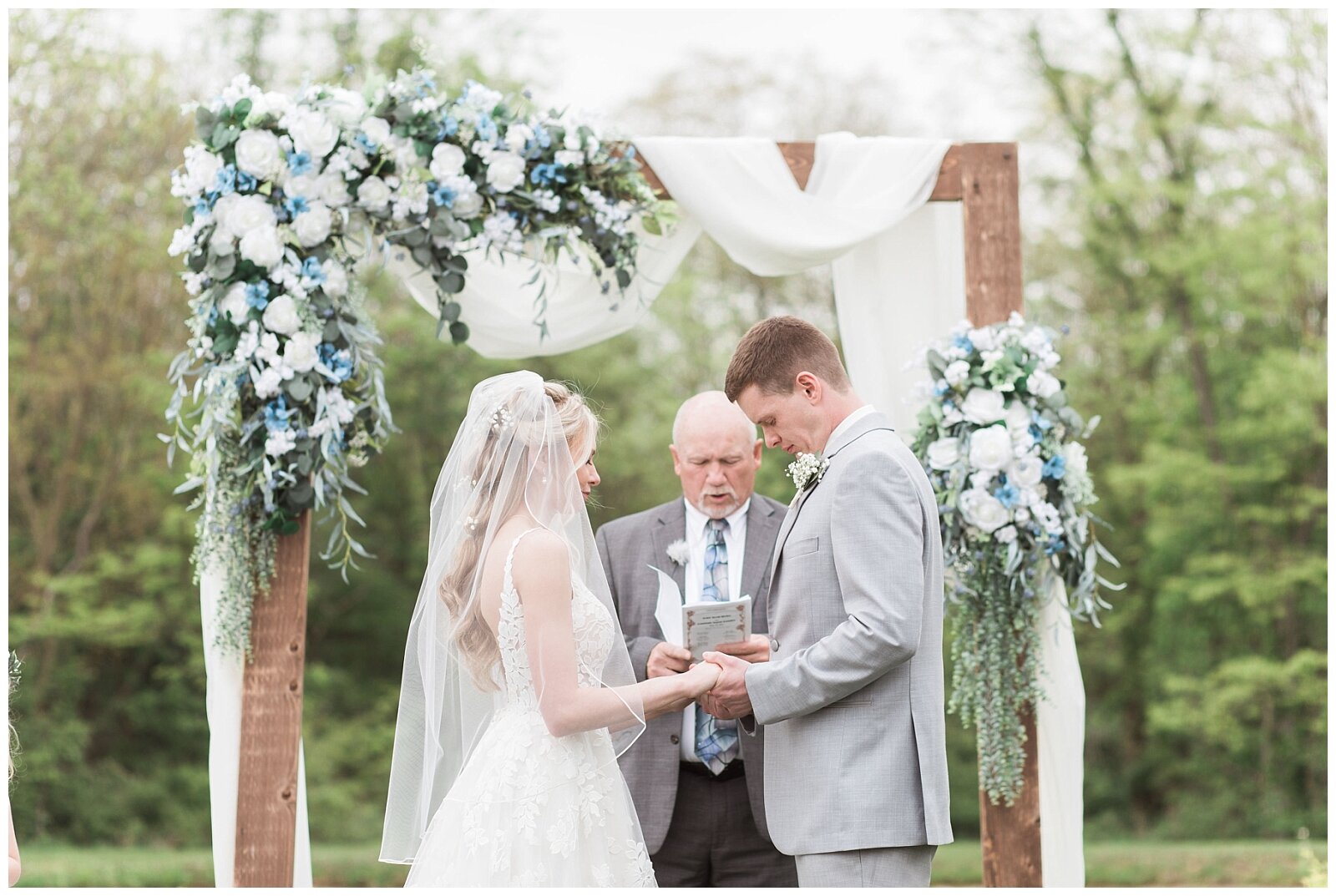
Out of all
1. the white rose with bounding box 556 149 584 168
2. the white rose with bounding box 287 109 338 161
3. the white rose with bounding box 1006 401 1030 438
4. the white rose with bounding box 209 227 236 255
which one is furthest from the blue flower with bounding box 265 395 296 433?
the white rose with bounding box 1006 401 1030 438

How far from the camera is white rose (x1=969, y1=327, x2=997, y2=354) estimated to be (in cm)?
436

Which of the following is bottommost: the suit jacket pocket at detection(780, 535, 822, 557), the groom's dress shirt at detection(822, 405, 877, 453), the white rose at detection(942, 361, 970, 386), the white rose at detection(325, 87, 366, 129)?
the suit jacket pocket at detection(780, 535, 822, 557)

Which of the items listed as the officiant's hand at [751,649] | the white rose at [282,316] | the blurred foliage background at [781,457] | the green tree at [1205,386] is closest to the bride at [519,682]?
the officiant's hand at [751,649]

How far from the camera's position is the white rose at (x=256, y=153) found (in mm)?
Answer: 4051

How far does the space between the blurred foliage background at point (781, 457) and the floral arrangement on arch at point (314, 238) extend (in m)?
6.29

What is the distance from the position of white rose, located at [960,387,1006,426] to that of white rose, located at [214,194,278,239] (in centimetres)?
250

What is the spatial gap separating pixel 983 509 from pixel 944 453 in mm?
245

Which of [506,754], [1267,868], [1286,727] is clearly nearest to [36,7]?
[506,754]

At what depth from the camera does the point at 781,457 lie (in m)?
11.0

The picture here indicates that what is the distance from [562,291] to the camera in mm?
4734

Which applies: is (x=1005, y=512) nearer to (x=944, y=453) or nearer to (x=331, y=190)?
(x=944, y=453)

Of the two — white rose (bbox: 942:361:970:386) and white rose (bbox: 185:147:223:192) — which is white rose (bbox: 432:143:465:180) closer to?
white rose (bbox: 185:147:223:192)

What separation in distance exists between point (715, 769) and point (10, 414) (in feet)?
Result: 29.5

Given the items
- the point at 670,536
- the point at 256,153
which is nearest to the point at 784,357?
the point at 670,536
